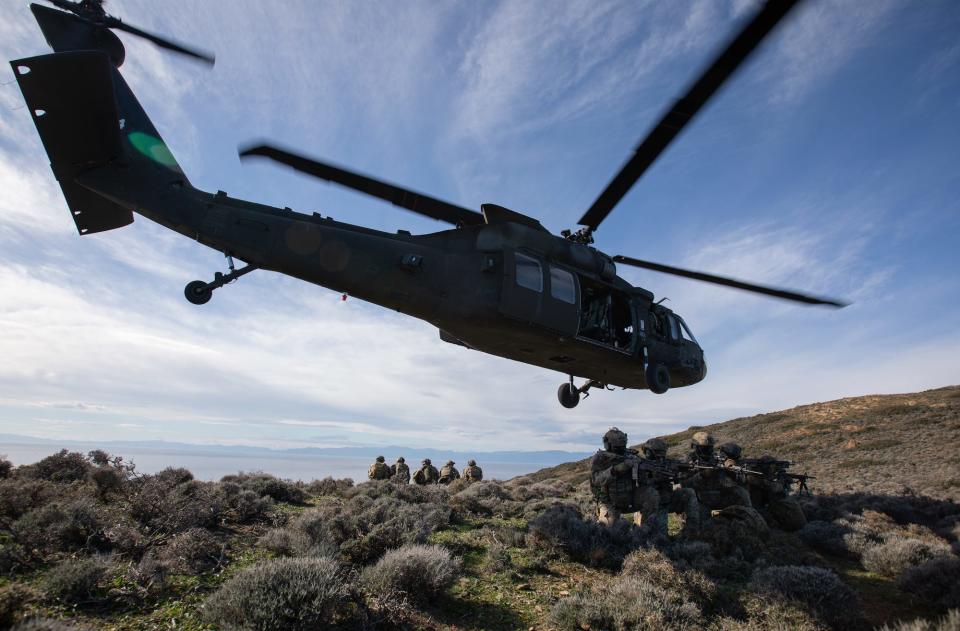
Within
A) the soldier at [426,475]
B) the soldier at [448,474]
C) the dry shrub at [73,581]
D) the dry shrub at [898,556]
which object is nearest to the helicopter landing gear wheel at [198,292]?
the dry shrub at [73,581]

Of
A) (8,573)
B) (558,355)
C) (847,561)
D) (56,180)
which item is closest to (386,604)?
(8,573)

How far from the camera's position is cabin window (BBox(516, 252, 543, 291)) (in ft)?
28.5

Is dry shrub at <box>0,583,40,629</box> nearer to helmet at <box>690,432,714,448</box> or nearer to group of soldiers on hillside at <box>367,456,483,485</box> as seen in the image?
helmet at <box>690,432,714,448</box>

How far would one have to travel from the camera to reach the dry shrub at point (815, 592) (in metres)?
6.07

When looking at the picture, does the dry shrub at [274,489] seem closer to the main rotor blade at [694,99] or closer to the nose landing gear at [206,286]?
the nose landing gear at [206,286]

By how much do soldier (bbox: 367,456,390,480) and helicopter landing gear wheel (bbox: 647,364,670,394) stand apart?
636 inches

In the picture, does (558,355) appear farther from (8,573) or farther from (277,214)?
(8,573)

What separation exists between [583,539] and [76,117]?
11.8 metres

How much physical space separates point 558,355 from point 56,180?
9.54 m

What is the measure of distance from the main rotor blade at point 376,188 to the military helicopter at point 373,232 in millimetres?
25

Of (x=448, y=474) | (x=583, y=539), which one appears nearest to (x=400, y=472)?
(x=448, y=474)

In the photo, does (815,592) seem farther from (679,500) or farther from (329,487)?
(329,487)

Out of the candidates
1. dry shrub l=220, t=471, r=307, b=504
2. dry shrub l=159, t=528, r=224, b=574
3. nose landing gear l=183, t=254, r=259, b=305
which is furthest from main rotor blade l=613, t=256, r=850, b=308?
dry shrub l=220, t=471, r=307, b=504

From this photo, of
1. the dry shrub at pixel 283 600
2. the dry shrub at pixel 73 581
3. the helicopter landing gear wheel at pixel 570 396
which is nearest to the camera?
the dry shrub at pixel 283 600
